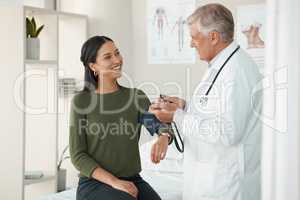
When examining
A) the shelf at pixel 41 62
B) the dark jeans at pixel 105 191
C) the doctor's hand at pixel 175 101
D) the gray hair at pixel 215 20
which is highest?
the gray hair at pixel 215 20

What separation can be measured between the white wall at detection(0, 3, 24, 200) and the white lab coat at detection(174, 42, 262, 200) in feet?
4.82

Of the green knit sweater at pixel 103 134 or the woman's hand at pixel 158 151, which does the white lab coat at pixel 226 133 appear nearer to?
the woman's hand at pixel 158 151

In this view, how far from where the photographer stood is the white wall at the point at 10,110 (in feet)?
9.41

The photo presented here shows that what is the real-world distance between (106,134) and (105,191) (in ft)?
0.70

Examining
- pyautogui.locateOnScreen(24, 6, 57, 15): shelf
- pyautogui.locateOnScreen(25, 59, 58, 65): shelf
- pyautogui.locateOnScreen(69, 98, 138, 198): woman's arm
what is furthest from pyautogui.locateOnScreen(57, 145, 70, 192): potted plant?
pyautogui.locateOnScreen(69, 98, 138, 198): woman's arm

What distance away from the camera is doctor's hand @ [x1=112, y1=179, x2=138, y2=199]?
5.42 ft

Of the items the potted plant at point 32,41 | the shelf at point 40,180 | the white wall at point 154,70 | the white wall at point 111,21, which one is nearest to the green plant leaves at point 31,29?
the potted plant at point 32,41

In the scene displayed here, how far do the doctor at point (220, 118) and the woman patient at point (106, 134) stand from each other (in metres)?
0.13

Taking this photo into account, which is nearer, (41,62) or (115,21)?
(41,62)

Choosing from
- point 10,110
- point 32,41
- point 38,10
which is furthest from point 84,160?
point 38,10

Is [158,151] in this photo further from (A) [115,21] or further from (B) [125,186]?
(A) [115,21]

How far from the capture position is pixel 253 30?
9.35 feet

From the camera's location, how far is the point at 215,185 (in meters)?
1.69

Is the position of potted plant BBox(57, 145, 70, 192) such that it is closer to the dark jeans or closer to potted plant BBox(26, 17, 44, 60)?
potted plant BBox(26, 17, 44, 60)
